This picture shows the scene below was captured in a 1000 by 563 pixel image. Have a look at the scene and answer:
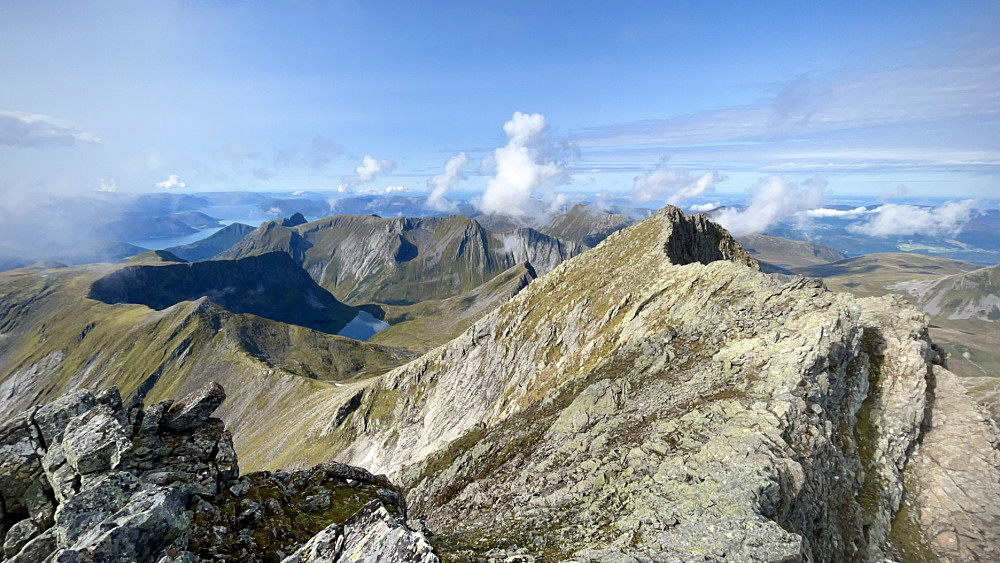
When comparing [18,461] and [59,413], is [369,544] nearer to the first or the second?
[18,461]

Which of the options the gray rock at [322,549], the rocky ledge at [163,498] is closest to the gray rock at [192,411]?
the rocky ledge at [163,498]

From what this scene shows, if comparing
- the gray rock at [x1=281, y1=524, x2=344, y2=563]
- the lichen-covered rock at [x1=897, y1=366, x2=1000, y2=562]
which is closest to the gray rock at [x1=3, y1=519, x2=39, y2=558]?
the gray rock at [x1=281, y1=524, x2=344, y2=563]

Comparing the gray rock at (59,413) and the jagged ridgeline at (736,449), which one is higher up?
→ the gray rock at (59,413)

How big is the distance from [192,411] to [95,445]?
5.25 m

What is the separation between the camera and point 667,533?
15.8 metres

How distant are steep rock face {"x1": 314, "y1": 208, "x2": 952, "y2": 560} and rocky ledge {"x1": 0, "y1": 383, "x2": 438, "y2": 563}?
5.42 metres

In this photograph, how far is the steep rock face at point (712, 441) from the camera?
17.1m

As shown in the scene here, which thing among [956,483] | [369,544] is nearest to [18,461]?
[369,544]

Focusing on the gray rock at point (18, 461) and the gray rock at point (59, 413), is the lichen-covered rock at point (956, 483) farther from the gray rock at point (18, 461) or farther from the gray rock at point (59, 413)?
the gray rock at point (59, 413)

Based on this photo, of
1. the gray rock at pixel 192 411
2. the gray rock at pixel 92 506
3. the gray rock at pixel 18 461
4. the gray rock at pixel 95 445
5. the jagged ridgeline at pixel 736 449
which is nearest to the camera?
the gray rock at pixel 92 506

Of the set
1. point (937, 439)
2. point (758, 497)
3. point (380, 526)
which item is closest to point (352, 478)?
point (380, 526)

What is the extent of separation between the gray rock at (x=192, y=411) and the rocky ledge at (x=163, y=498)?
2.4 inches

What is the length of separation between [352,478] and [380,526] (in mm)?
7937

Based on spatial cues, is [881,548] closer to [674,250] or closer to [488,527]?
[488,527]
